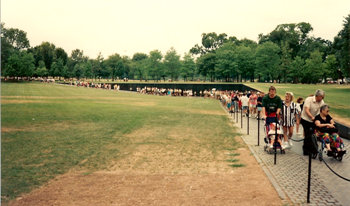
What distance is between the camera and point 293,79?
82.5m

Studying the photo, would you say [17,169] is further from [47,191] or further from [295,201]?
[295,201]

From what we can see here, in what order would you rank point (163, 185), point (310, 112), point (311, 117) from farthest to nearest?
point (310, 112) < point (311, 117) < point (163, 185)

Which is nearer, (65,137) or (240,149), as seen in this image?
(240,149)

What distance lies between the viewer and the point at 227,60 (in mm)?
82188

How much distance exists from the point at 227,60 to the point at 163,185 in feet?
258

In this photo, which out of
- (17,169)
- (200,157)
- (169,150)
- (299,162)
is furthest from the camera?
(169,150)

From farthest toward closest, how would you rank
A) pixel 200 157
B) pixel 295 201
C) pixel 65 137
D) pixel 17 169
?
pixel 65 137 < pixel 200 157 < pixel 17 169 < pixel 295 201

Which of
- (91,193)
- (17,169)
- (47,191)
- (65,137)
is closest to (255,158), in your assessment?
(91,193)

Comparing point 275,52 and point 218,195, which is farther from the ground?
point 275,52

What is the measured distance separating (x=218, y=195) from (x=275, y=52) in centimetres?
8017

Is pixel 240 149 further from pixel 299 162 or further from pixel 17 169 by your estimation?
pixel 17 169

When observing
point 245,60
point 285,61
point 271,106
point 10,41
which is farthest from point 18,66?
point 271,106

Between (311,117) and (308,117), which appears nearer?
(311,117)

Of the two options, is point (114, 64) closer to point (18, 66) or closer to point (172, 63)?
point (172, 63)
